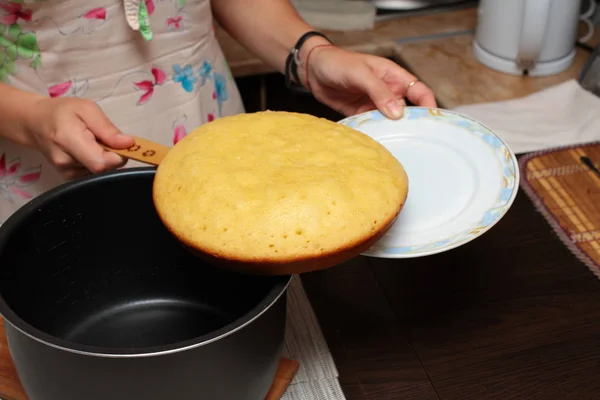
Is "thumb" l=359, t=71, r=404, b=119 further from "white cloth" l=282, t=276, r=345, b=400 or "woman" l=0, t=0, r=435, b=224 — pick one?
"white cloth" l=282, t=276, r=345, b=400

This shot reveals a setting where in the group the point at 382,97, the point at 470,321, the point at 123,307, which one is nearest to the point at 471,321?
the point at 470,321

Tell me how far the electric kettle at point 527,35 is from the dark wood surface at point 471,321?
45cm

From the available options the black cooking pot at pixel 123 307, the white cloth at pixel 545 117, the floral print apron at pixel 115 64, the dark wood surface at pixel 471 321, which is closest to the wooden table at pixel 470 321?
the dark wood surface at pixel 471 321

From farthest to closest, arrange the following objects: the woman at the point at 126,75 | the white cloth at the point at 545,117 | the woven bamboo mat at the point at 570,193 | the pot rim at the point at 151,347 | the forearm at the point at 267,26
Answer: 1. the white cloth at the point at 545,117
2. the forearm at the point at 267,26
3. the woven bamboo mat at the point at 570,193
4. the woman at the point at 126,75
5. the pot rim at the point at 151,347

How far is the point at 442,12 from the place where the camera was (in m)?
1.57

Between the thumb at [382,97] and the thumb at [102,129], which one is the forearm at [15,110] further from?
the thumb at [382,97]

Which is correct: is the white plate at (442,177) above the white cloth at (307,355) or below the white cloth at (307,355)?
above

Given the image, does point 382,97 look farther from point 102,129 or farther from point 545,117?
point 545,117

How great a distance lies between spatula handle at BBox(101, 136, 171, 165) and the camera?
689 millimetres

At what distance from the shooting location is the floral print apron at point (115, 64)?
0.88 m

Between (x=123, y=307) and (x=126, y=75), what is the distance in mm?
354

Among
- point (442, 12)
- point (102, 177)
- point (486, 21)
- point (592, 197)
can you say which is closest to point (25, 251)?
A: point (102, 177)

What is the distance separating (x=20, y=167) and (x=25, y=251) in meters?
0.37

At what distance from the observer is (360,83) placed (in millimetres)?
856
